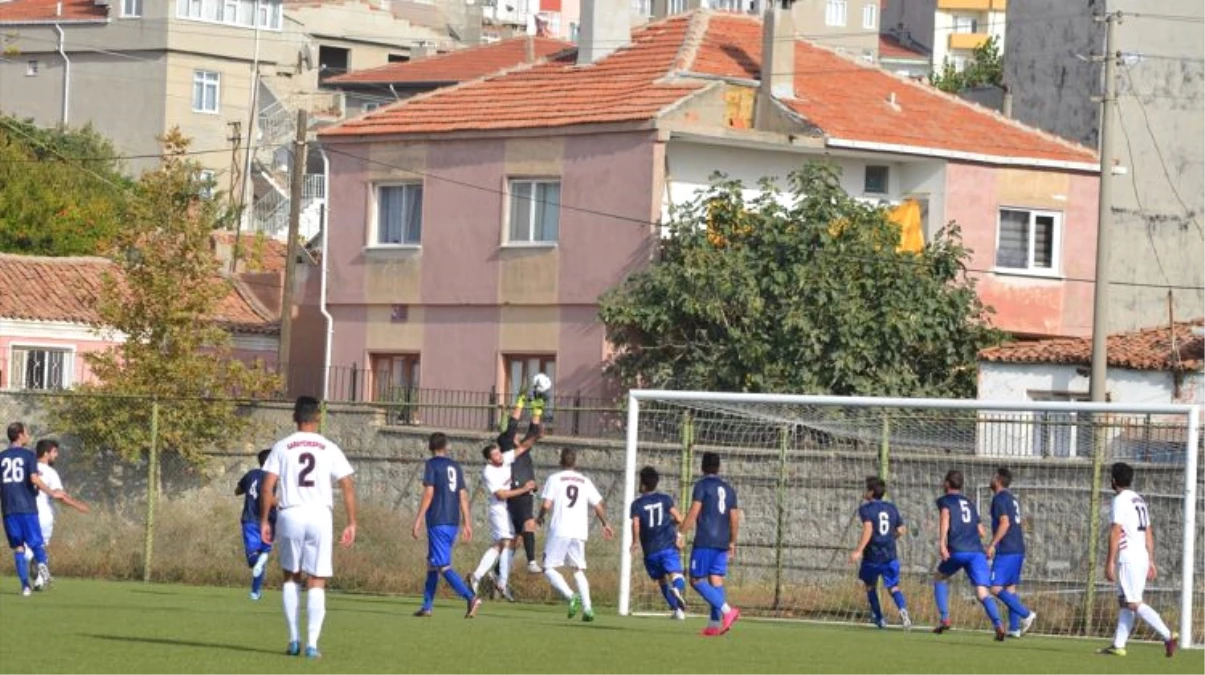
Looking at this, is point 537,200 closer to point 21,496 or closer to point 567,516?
point 21,496

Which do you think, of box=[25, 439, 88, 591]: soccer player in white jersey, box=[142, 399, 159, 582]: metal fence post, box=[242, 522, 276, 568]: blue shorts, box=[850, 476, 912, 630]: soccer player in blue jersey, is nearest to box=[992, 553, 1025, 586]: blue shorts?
box=[850, 476, 912, 630]: soccer player in blue jersey

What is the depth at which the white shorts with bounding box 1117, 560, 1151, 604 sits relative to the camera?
21688mm

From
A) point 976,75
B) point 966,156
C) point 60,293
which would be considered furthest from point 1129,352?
point 976,75

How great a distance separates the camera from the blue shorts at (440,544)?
23969 mm

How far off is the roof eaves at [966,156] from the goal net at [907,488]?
1283 cm

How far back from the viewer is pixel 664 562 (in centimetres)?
2380

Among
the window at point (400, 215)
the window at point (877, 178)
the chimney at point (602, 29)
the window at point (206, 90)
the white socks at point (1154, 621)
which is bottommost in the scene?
the white socks at point (1154, 621)

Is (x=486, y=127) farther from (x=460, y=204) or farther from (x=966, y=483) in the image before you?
(x=966, y=483)

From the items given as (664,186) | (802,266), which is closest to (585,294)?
(664,186)

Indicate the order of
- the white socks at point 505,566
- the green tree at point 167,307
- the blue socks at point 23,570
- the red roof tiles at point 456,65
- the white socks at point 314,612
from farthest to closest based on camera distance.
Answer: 1. the red roof tiles at point 456,65
2. the green tree at point 167,307
3. the white socks at point 505,566
4. the blue socks at point 23,570
5. the white socks at point 314,612

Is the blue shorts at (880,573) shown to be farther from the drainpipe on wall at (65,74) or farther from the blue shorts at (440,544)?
the drainpipe on wall at (65,74)

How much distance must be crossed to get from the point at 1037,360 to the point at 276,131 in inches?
2013

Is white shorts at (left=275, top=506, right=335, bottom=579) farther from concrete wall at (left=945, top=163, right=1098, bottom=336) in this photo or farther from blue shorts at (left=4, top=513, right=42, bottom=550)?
concrete wall at (left=945, top=163, right=1098, bottom=336)

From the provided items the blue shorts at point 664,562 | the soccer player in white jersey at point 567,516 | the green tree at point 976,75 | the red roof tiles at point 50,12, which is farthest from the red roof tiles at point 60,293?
the red roof tiles at point 50,12
